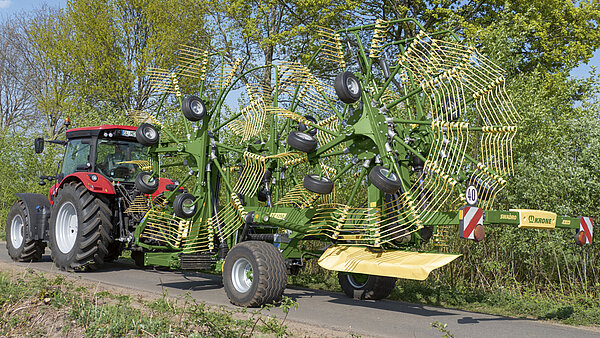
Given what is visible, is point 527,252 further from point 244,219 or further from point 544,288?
point 244,219

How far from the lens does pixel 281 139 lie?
8.48m

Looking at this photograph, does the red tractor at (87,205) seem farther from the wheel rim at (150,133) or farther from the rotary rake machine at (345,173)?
the rotary rake machine at (345,173)

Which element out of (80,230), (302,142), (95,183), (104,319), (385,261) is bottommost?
(104,319)

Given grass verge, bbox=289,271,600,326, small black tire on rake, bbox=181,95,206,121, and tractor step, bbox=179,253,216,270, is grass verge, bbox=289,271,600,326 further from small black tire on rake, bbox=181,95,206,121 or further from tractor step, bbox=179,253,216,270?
small black tire on rake, bbox=181,95,206,121

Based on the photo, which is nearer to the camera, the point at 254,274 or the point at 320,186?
the point at 254,274

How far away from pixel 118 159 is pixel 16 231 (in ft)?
9.22

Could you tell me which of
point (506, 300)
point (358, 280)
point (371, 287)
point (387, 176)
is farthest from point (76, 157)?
point (506, 300)

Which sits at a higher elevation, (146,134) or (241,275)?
(146,134)

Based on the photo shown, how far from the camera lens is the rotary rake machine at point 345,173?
20.7 ft

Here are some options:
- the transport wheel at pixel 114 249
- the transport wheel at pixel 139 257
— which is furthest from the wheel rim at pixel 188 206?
the transport wheel at pixel 139 257

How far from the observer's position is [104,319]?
498 cm

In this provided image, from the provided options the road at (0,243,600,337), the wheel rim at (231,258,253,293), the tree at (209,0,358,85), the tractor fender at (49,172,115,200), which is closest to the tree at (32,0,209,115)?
the tree at (209,0,358,85)

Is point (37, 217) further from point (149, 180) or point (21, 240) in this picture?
point (149, 180)

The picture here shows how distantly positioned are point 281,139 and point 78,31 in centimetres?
1832
